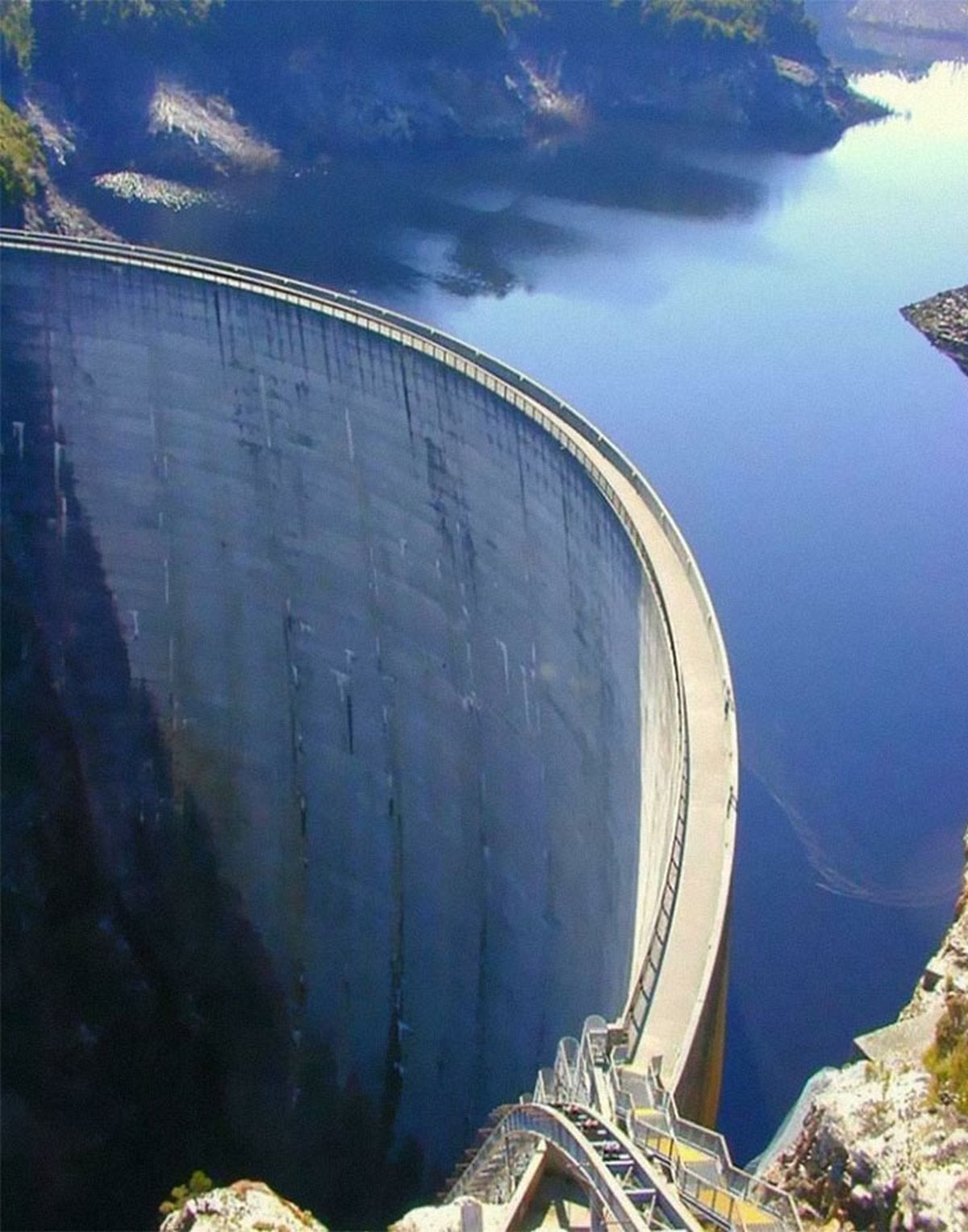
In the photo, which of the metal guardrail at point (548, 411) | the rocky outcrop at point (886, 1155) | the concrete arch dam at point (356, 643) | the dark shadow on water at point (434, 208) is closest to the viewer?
the rocky outcrop at point (886, 1155)

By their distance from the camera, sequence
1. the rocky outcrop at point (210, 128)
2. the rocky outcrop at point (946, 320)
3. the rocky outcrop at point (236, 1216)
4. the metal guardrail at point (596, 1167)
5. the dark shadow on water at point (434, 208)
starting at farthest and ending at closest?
1. the rocky outcrop at point (210, 128)
2. the dark shadow on water at point (434, 208)
3. the rocky outcrop at point (946, 320)
4. the rocky outcrop at point (236, 1216)
5. the metal guardrail at point (596, 1167)

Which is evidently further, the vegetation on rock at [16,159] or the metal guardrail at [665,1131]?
the vegetation on rock at [16,159]

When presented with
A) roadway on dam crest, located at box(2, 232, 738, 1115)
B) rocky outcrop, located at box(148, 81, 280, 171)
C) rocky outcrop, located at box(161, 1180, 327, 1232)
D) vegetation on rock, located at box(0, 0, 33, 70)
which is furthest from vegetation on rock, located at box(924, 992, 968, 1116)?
rocky outcrop, located at box(148, 81, 280, 171)

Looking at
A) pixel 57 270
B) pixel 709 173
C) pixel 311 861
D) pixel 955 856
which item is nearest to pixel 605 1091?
pixel 311 861

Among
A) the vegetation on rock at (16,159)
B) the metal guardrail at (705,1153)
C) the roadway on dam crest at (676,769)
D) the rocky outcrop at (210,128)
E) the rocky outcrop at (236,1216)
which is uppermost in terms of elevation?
the rocky outcrop at (210,128)

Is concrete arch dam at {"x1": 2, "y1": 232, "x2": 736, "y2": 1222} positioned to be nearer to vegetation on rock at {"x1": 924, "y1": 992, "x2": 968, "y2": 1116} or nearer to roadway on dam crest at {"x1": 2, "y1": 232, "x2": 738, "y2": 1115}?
roadway on dam crest at {"x1": 2, "y1": 232, "x2": 738, "y2": 1115}

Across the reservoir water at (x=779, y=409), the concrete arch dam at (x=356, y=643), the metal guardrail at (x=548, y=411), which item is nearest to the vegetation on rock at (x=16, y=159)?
the reservoir water at (x=779, y=409)

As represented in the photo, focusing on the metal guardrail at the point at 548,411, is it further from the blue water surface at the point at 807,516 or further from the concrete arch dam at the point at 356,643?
the blue water surface at the point at 807,516
